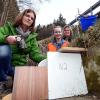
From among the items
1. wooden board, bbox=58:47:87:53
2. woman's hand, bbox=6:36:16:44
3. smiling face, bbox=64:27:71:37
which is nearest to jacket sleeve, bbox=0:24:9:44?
woman's hand, bbox=6:36:16:44

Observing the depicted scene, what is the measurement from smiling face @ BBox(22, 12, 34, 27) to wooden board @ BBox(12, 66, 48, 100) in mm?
776

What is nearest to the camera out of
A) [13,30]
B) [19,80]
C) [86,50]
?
[19,80]

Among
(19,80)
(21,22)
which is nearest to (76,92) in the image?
(19,80)

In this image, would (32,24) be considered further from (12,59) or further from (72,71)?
(72,71)

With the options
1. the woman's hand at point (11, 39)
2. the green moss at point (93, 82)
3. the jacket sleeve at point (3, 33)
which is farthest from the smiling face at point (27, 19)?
the green moss at point (93, 82)

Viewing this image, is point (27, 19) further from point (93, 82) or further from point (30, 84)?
point (93, 82)

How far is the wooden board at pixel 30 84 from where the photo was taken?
2.56m

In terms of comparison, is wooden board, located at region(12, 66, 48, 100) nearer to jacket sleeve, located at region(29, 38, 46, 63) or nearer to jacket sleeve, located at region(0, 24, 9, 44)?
jacket sleeve, located at region(0, 24, 9, 44)

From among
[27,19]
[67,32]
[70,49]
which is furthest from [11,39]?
[67,32]

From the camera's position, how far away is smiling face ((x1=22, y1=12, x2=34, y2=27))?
3275mm

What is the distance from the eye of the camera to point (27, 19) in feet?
10.8

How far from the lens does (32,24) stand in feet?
11.0

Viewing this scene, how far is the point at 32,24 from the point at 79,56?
2.54 feet

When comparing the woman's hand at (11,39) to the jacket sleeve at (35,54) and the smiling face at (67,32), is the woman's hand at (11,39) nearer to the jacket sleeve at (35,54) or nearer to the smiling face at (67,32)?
the jacket sleeve at (35,54)
